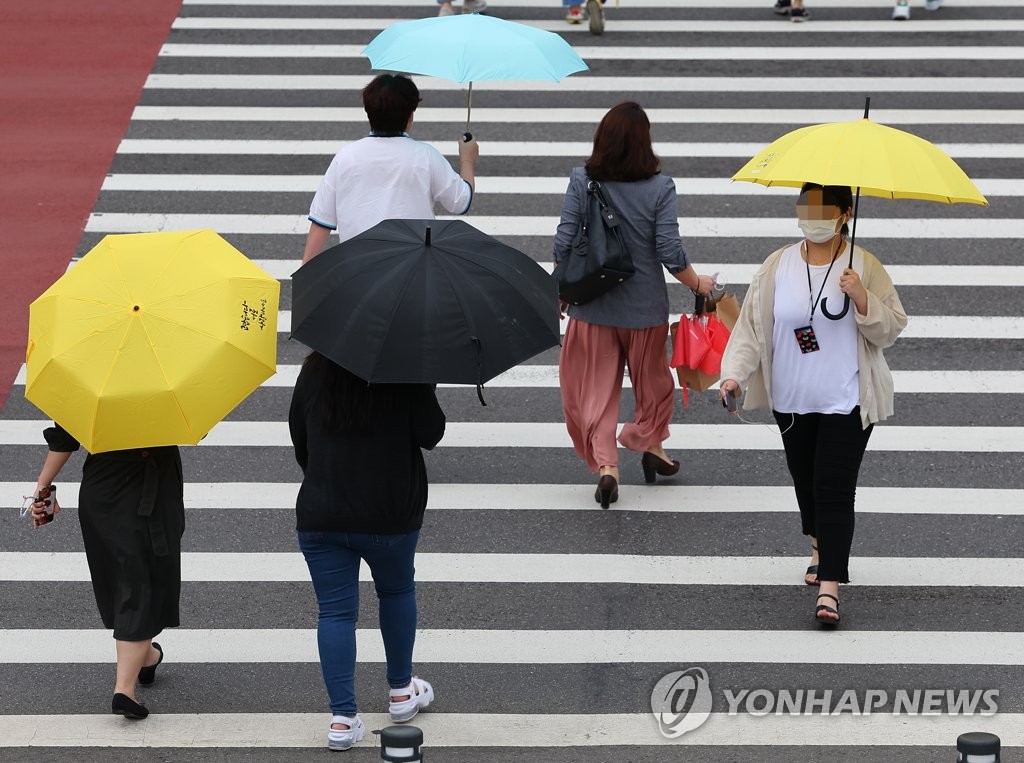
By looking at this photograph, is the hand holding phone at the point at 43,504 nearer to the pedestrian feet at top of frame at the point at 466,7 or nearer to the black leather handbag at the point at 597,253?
the black leather handbag at the point at 597,253

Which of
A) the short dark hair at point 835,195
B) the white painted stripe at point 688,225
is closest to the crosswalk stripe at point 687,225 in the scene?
the white painted stripe at point 688,225

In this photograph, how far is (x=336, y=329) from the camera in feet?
16.2

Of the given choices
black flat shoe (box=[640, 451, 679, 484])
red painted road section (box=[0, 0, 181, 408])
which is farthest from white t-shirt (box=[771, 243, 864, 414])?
red painted road section (box=[0, 0, 181, 408])

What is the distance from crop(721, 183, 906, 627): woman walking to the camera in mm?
6160

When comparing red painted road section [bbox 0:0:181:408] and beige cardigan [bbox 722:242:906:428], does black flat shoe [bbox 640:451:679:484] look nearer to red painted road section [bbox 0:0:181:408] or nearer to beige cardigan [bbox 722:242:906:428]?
beige cardigan [bbox 722:242:906:428]

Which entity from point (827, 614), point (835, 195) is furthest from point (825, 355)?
point (827, 614)

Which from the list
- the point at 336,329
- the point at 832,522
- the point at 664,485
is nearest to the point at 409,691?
the point at 336,329

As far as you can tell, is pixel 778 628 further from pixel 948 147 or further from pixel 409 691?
pixel 948 147

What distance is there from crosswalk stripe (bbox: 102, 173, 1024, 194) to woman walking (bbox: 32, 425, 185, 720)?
5986mm

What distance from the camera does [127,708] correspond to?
557cm

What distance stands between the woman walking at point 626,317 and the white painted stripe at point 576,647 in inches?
53.1

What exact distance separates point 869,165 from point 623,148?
5.19ft

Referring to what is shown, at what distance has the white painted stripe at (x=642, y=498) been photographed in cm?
750

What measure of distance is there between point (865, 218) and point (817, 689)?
5743 millimetres
